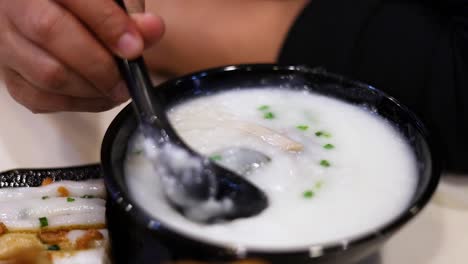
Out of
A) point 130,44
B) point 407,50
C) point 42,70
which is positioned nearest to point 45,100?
point 42,70

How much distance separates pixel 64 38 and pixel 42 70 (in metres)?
0.11

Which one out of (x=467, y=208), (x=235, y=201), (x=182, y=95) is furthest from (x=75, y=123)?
(x=467, y=208)

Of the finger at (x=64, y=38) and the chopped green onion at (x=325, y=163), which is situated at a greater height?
the finger at (x=64, y=38)

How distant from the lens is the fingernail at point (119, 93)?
1128 mm

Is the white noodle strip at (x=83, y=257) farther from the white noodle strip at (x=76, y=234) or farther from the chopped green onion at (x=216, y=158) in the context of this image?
the chopped green onion at (x=216, y=158)

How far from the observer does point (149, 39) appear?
1031 millimetres

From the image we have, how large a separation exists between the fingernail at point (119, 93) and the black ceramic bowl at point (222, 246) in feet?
0.25

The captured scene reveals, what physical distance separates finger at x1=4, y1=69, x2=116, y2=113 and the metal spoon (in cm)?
31

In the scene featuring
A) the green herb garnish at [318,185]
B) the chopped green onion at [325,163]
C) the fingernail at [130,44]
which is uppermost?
the fingernail at [130,44]

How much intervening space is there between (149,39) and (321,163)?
40cm

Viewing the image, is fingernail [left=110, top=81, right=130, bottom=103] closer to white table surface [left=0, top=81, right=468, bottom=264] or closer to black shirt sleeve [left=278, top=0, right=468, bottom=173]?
white table surface [left=0, top=81, right=468, bottom=264]

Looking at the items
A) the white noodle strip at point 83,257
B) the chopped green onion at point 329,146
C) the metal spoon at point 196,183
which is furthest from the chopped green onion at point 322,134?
the white noodle strip at point 83,257

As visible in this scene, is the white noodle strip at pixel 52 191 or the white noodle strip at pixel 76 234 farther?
the white noodle strip at pixel 52 191

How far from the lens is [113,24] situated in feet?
3.14
